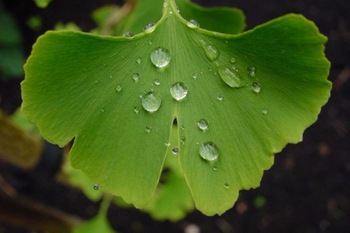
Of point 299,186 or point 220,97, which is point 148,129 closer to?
point 220,97

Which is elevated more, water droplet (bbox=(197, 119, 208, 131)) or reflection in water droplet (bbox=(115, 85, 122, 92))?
reflection in water droplet (bbox=(115, 85, 122, 92))

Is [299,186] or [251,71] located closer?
[251,71]

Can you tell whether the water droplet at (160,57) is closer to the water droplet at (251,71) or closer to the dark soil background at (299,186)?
the water droplet at (251,71)

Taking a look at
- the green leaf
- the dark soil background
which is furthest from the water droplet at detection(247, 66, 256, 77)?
the dark soil background

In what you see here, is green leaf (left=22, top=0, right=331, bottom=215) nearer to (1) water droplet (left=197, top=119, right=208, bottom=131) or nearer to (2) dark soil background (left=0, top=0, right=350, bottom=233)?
(1) water droplet (left=197, top=119, right=208, bottom=131)

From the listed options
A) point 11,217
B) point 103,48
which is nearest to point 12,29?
point 11,217

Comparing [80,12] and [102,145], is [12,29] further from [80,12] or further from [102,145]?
[102,145]

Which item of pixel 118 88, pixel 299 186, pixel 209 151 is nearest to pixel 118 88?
pixel 118 88
